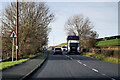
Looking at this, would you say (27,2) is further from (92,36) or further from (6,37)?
(92,36)

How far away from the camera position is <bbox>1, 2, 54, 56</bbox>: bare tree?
35344mm

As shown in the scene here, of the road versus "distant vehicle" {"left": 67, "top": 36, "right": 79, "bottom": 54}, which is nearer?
the road

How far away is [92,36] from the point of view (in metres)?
73.2

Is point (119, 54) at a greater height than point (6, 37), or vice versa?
point (6, 37)

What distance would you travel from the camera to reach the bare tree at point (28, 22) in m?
35.3

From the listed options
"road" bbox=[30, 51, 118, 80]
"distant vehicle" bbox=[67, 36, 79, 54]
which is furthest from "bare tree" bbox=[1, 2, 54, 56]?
"road" bbox=[30, 51, 118, 80]

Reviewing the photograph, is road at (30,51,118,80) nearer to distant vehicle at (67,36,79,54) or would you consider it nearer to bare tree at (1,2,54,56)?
bare tree at (1,2,54,56)

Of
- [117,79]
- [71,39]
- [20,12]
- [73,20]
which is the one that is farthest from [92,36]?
[117,79]

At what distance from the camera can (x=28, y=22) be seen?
1545 inches

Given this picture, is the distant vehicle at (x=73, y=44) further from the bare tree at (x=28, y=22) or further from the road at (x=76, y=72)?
the road at (x=76, y=72)

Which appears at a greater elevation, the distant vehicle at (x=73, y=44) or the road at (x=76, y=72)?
the distant vehicle at (x=73, y=44)

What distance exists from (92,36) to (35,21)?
33.8 meters

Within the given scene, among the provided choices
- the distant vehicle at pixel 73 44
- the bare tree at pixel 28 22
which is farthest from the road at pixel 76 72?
the distant vehicle at pixel 73 44

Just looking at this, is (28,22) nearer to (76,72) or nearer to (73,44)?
(73,44)
